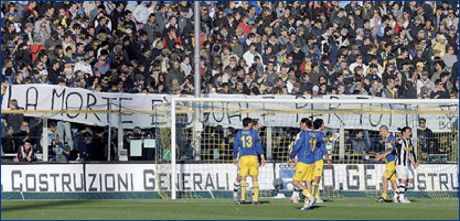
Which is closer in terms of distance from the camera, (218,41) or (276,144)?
(276,144)

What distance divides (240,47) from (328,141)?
3743 mm

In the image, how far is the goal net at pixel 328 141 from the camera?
28.4m

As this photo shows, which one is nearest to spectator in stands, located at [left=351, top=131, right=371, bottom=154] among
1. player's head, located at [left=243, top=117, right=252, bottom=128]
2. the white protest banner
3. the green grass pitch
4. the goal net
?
the goal net

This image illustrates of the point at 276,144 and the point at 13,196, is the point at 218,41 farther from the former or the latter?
the point at 13,196

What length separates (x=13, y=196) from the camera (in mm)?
27328

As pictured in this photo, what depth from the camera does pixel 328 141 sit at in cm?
2941

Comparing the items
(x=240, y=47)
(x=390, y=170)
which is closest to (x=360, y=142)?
(x=390, y=170)

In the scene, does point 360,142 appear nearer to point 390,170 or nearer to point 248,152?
point 390,170

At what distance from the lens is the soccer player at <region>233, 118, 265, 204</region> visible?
24172 mm

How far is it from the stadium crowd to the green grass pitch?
173 inches

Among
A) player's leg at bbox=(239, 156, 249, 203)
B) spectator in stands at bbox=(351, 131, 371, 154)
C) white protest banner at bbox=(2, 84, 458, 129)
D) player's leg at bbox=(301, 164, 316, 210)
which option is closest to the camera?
player's leg at bbox=(301, 164, 316, 210)

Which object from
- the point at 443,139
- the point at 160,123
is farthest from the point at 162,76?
the point at 443,139

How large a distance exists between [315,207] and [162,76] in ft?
26.6

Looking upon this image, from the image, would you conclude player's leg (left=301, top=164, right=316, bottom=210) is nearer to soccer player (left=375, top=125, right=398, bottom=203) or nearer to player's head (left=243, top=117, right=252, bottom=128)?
player's head (left=243, top=117, right=252, bottom=128)
